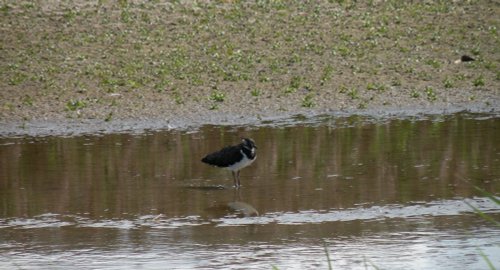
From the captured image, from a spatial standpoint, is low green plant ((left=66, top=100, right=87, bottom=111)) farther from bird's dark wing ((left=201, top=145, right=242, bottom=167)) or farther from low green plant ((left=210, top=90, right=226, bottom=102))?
bird's dark wing ((left=201, top=145, right=242, bottom=167))

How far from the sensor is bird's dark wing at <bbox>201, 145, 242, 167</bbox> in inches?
581

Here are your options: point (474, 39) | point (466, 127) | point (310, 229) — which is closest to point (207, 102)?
point (466, 127)

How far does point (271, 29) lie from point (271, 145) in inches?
264

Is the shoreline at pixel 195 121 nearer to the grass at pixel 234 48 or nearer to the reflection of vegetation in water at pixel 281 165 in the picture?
the reflection of vegetation in water at pixel 281 165

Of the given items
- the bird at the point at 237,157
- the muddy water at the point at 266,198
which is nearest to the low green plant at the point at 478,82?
the muddy water at the point at 266,198

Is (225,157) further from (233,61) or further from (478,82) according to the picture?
(478,82)

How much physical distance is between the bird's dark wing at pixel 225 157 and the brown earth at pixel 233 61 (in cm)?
373

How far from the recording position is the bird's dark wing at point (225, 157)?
14766 mm

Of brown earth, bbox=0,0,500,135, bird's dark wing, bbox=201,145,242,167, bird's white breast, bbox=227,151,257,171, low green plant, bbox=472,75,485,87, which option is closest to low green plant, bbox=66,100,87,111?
brown earth, bbox=0,0,500,135

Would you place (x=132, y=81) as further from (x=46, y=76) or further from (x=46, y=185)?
(x=46, y=185)

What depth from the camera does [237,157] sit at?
48.3ft

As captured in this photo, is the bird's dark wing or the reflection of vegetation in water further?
the bird's dark wing

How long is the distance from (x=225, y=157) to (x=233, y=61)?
715cm

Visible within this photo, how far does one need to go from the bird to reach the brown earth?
12.9ft
